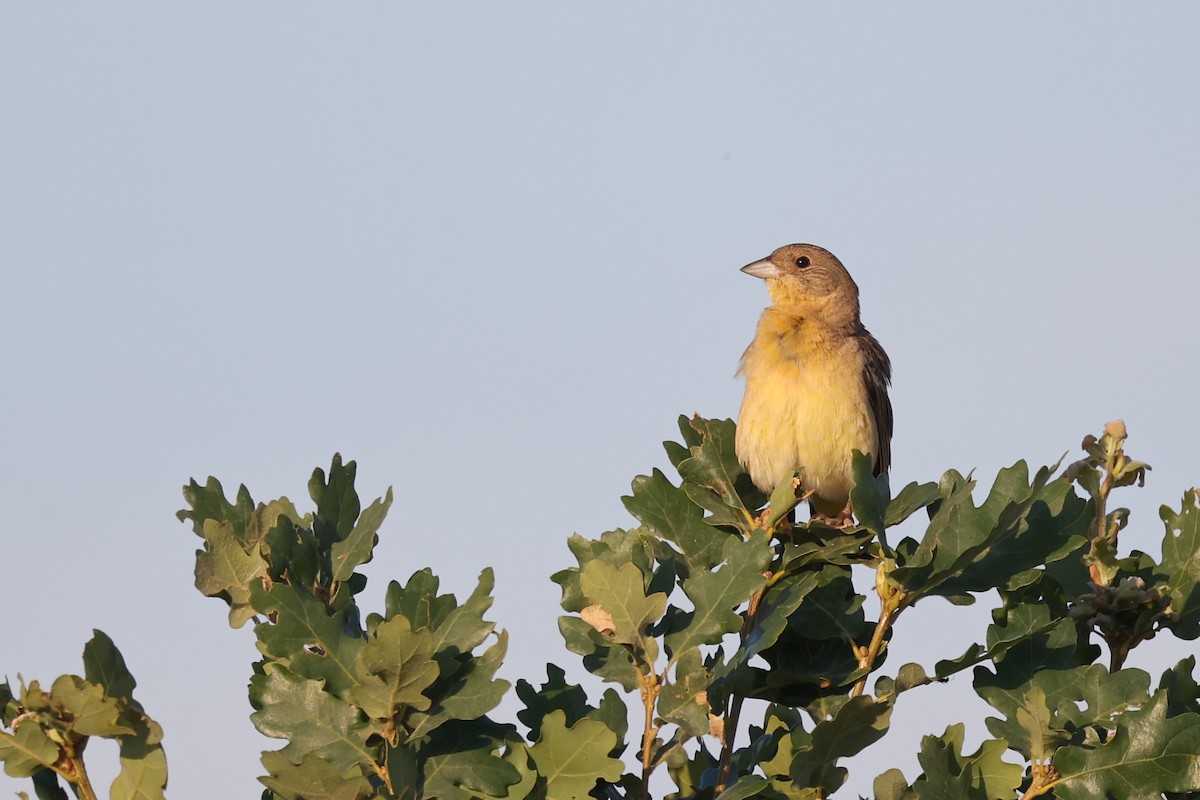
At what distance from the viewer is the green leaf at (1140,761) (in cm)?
338

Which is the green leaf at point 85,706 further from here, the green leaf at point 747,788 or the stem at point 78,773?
the green leaf at point 747,788

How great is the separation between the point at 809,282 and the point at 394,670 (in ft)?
17.9

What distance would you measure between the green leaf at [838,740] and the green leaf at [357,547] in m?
1.23

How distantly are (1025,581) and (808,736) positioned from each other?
26.9 inches

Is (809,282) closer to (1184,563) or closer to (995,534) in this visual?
(1184,563)

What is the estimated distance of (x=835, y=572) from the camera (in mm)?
4125

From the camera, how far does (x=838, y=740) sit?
3369 millimetres

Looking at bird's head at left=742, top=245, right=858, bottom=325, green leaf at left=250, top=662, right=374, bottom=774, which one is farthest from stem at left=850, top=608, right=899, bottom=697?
bird's head at left=742, top=245, right=858, bottom=325

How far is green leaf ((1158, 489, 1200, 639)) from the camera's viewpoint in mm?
3871

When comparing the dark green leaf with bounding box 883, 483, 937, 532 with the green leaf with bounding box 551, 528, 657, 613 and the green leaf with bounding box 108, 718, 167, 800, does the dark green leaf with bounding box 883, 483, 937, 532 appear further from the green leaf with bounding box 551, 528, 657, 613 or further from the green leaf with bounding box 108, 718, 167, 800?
the green leaf with bounding box 108, 718, 167, 800

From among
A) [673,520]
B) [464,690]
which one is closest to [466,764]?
[464,690]

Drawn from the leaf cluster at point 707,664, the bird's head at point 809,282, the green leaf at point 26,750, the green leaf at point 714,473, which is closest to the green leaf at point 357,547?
the leaf cluster at point 707,664

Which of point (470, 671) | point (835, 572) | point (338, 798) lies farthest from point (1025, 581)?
point (338, 798)

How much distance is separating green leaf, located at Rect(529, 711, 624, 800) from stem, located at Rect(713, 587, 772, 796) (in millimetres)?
329
